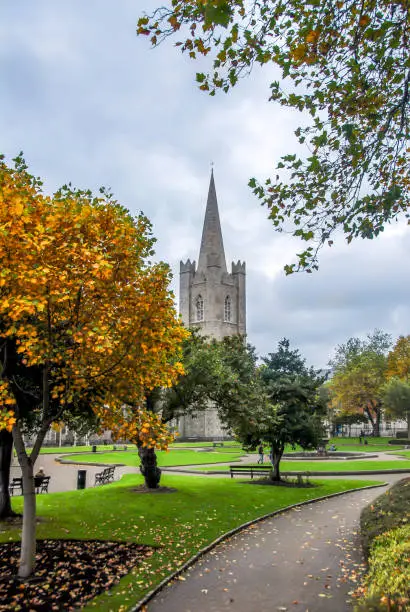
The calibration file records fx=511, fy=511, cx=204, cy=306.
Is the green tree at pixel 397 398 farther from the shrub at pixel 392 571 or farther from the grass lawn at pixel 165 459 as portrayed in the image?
the shrub at pixel 392 571

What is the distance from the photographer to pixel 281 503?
1805cm

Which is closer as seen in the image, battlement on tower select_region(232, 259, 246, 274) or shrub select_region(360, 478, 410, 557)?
shrub select_region(360, 478, 410, 557)

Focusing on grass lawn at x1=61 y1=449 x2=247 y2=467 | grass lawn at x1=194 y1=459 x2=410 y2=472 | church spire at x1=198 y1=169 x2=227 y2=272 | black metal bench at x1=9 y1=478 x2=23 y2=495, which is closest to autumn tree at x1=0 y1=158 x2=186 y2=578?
black metal bench at x1=9 y1=478 x2=23 y2=495

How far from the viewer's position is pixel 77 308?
32.4 ft

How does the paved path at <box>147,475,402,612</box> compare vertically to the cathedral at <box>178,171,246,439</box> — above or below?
below

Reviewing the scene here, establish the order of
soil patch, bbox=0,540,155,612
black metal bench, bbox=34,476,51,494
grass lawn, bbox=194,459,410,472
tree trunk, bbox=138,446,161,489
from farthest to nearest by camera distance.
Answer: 1. grass lawn, bbox=194,459,410,472
2. tree trunk, bbox=138,446,161,489
3. black metal bench, bbox=34,476,51,494
4. soil patch, bbox=0,540,155,612

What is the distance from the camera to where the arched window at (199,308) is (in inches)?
3504

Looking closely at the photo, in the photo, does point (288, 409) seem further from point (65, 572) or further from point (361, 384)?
point (361, 384)

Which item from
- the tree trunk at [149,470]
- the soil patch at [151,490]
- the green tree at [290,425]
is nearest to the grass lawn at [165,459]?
the green tree at [290,425]

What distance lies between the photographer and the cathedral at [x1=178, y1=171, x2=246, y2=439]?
87.8 meters

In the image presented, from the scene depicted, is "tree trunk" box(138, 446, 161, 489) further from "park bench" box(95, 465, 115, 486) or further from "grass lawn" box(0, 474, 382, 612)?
"park bench" box(95, 465, 115, 486)

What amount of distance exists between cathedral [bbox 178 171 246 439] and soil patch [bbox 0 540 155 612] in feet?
243

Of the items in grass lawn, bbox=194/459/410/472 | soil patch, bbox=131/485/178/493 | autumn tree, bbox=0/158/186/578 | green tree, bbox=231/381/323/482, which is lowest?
grass lawn, bbox=194/459/410/472

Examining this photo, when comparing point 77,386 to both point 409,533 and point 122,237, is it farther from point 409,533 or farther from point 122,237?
point 409,533
